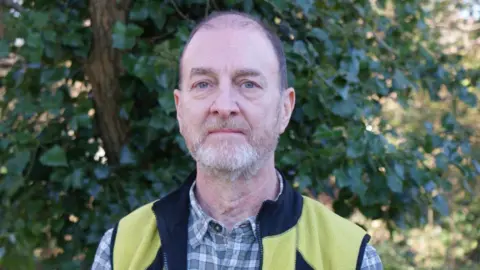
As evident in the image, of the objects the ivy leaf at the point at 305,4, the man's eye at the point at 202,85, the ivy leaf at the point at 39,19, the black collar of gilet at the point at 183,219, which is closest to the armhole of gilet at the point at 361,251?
the black collar of gilet at the point at 183,219

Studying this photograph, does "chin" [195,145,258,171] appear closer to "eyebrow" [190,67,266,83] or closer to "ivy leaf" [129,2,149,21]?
"eyebrow" [190,67,266,83]

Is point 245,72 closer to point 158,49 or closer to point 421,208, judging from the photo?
point 158,49

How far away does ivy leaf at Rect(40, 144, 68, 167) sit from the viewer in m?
2.14

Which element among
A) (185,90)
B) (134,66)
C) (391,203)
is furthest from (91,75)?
(391,203)

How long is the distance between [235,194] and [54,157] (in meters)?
0.90

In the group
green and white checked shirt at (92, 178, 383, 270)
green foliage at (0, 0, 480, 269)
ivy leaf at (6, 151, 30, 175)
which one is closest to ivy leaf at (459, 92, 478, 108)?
green foliage at (0, 0, 480, 269)

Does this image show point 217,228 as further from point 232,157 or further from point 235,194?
point 232,157

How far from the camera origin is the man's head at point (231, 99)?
1.48 m

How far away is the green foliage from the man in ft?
1.76

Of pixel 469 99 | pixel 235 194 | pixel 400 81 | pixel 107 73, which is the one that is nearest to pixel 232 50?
pixel 235 194

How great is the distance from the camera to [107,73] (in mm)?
2445

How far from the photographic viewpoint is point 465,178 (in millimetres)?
2547

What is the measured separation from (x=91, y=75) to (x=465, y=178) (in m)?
1.66

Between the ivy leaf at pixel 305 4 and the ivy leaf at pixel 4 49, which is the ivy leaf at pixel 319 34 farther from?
the ivy leaf at pixel 4 49
